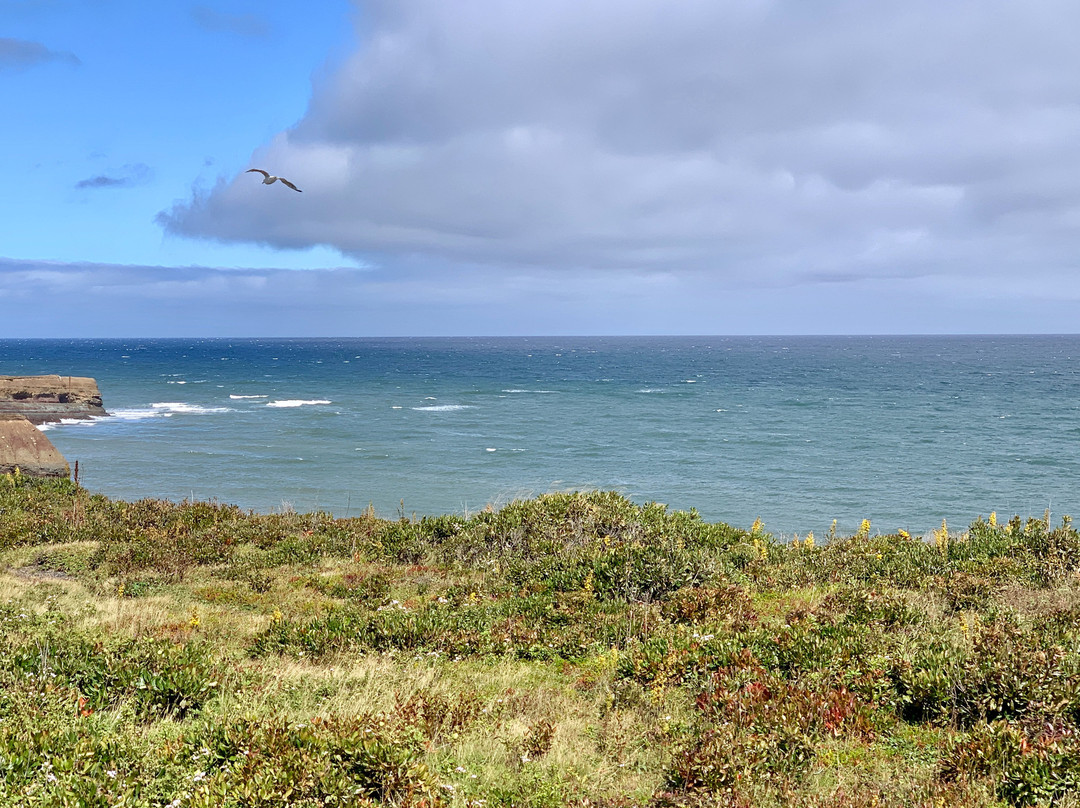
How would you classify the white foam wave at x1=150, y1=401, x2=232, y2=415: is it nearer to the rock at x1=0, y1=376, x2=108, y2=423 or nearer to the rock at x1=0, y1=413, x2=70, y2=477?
the rock at x1=0, y1=376, x2=108, y2=423

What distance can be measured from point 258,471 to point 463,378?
7868 centimetres

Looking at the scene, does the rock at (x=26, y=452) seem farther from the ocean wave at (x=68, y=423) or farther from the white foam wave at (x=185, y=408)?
the white foam wave at (x=185, y=408)

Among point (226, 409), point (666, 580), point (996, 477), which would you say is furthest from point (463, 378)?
point (666, 580)

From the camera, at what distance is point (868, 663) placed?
788 centimetres

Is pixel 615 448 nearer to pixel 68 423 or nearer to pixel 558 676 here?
pixel 558 676

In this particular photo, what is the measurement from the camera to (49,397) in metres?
62.9

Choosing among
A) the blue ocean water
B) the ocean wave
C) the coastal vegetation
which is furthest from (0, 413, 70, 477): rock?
the ocean wave

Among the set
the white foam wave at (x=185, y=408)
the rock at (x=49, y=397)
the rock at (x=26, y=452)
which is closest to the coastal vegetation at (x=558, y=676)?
the rock at (x=26, y=452)

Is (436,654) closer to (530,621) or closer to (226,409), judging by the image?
(530,621)

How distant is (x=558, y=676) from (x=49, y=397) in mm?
68072

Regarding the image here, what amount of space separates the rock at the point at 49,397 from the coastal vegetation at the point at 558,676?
54.4m

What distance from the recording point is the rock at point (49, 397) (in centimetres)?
6031

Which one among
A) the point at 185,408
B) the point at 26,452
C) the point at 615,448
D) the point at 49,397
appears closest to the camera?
the point at 26,452

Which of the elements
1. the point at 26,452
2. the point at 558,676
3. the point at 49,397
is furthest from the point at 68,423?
the point at 558,676
